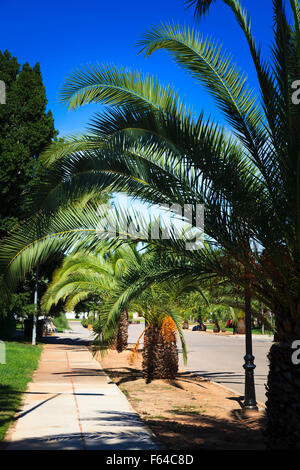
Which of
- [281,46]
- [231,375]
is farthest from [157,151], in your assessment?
[231,375]

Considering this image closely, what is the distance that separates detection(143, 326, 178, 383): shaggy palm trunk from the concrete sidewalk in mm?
1247

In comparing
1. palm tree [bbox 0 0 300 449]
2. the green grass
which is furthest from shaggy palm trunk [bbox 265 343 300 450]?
the green grass

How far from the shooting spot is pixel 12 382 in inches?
443

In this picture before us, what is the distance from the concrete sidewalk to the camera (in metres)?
5.98

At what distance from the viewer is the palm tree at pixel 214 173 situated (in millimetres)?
5207

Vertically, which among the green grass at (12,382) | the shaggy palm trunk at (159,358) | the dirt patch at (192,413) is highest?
the shaggy palm trunk at (159,358)

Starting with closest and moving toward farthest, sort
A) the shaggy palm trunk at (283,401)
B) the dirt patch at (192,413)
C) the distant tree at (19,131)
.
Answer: the shaggy palm trunk at (283,401) → the dirt patch at (192,413) → the distant tree at (19,131)

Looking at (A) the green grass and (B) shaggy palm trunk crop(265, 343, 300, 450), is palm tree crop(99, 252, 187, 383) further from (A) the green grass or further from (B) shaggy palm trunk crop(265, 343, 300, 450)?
(B) shaggy palm trunk crop(265, 343, 300, 450)

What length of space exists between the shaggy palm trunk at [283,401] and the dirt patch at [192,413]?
1.11 m

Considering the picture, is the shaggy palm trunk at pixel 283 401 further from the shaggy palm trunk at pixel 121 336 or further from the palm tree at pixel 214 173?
the shaggy palm trunk at pixel 121 336

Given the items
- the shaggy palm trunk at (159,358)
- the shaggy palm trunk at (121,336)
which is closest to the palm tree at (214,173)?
the shaggy palm trunk at (159,358)

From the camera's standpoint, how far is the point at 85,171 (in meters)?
5.87

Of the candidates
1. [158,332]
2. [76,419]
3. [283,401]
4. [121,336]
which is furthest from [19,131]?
[283,401]
